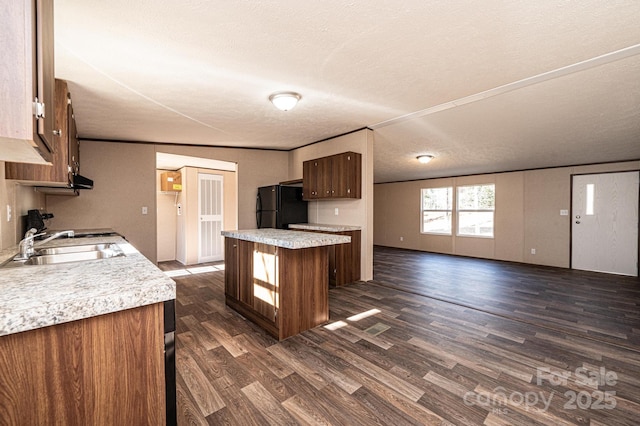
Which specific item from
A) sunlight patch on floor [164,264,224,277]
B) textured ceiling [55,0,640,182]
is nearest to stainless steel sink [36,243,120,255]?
textured ceiling [55,0,640,182]

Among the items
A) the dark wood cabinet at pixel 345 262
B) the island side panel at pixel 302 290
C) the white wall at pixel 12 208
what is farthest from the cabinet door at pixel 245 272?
the white wall at pixel 12 208

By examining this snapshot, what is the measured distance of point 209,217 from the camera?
20.4 feet

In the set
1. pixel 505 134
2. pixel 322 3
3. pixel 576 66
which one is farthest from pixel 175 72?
pixel 505 134

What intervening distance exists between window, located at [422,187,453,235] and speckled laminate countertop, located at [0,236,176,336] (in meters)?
7.69

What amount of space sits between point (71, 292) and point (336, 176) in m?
3.67

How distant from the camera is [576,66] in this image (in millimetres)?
2303

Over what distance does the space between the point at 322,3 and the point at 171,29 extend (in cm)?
104

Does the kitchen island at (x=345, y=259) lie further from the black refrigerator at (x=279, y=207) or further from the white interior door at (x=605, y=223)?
the white interior door at (x=605, y=223)

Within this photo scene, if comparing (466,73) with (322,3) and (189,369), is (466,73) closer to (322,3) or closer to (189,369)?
(322,3)

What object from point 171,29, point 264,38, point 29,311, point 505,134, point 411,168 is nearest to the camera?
point 29,311

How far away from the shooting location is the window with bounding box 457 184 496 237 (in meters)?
6.90

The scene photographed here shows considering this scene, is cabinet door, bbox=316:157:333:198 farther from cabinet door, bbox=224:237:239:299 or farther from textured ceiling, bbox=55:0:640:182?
cabinet door, bbox=224:237:239:299

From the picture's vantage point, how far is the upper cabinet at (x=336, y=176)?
164 inches

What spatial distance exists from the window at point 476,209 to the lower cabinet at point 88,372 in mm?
7605
